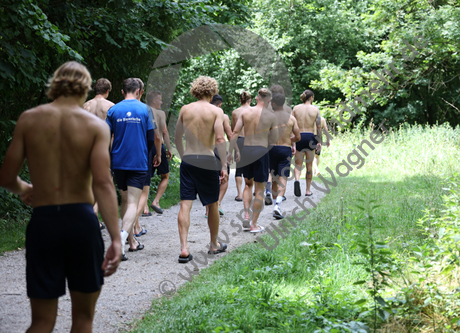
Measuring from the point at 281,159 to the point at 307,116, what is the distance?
8.36ft

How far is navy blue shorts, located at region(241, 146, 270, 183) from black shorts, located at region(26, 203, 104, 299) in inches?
200

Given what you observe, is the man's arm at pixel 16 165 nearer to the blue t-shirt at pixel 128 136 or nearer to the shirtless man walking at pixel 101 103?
the blue t-shirt at pixel 128 136

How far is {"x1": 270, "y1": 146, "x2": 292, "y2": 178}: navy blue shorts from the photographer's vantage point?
8672 mm

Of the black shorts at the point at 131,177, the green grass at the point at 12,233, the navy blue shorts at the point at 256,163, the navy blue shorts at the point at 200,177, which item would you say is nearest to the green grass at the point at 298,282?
the navy blue shorts at the point at 200,177

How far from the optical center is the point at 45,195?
2.56 metres

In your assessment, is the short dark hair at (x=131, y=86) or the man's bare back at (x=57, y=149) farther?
the short dark hair at (x=131, y=86)

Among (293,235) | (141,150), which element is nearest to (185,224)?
(141,150)

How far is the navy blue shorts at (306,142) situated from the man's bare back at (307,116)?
4.2 inches

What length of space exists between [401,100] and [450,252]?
24503mm

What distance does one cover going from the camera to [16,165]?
2.63 m

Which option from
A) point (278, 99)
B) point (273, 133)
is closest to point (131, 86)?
point (273, 133)

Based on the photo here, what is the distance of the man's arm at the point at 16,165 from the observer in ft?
8.48

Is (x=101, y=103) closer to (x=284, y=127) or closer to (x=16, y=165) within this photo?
(x=284, y=127)

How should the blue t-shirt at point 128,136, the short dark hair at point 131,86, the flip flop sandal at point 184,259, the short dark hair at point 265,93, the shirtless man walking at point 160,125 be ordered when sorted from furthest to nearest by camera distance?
1. the shirtless man walking at point 160,125
2. the short dark hair at point 265,93
3. the short dark hair at point 131,86
4. the blue t-shirt at point 128,136
5. the flip flop sandal at point 184,259
